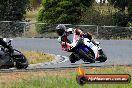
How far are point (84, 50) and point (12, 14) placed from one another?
32.1 meters

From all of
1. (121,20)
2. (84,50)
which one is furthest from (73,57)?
(121,20)

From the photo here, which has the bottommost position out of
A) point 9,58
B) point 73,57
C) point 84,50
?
point 9,58

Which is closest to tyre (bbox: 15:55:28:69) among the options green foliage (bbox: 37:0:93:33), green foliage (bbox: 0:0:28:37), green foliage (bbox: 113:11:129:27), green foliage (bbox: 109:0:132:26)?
green foliage (bbox: 0:0:28:37)

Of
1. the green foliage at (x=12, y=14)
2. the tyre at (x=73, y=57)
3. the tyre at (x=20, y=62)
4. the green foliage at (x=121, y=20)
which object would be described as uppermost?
the tyre at (x=73, y=57)

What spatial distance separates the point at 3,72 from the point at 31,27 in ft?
83.1

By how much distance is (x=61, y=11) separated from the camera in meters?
43.1

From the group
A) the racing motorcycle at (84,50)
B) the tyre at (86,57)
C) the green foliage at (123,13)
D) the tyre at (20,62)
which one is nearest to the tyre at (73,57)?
the racing motorcycle at (84,50)

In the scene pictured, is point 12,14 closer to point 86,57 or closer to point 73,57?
point 73,57

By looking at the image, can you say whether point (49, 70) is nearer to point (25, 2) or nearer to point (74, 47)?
point (74, 47)

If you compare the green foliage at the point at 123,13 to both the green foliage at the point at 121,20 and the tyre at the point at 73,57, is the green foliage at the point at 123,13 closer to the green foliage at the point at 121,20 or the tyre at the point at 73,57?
the green foliage at the point at 121,20

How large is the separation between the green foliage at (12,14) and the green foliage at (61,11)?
6.74 ft

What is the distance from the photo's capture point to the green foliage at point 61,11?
1676 inches

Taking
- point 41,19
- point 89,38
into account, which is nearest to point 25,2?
point 41,19

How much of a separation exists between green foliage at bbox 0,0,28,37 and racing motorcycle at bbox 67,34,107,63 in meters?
27.8
